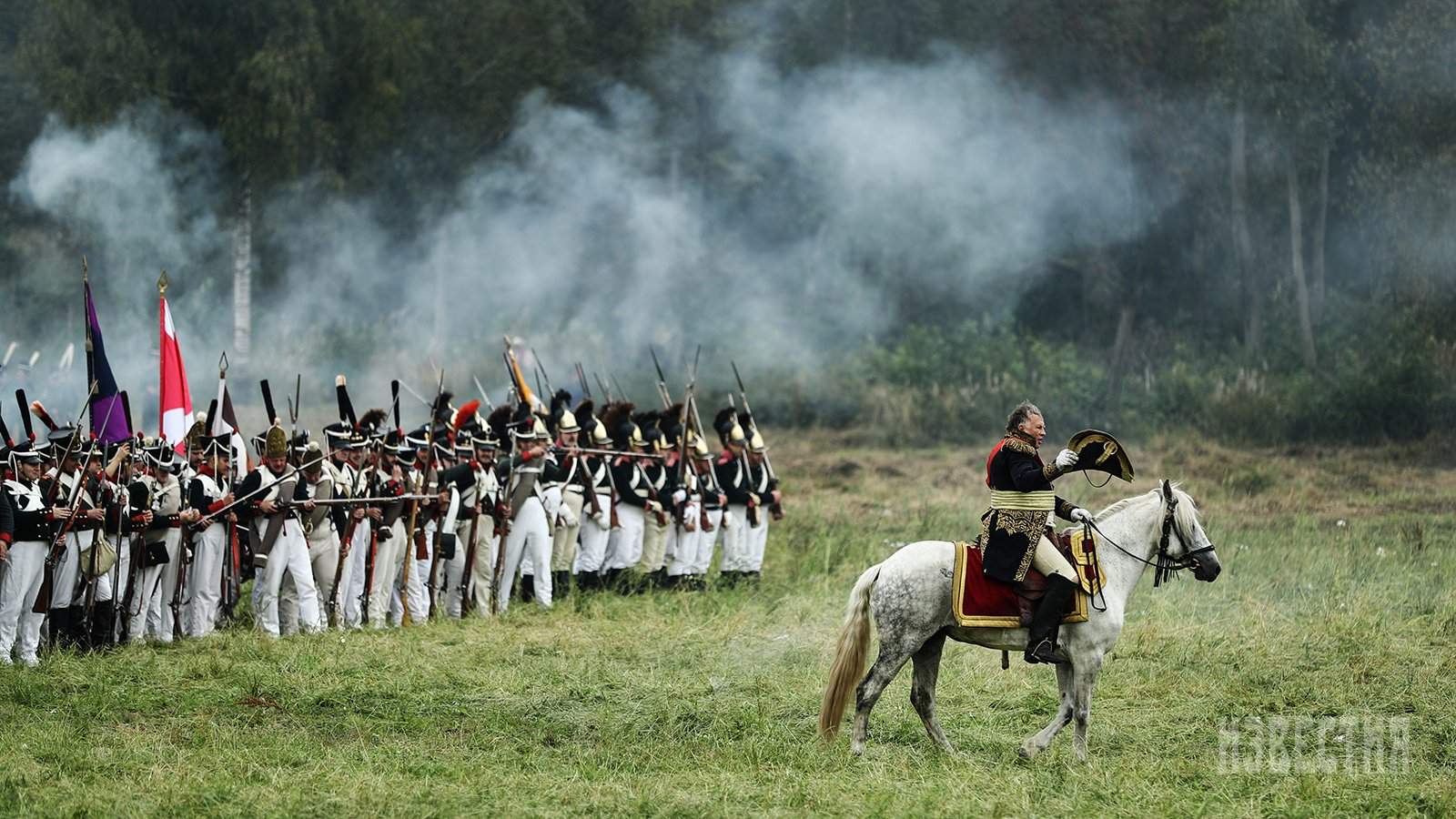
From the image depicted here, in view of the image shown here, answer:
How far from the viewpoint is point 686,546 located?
54.7 ft

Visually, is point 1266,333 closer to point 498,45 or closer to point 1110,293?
point 1110,293

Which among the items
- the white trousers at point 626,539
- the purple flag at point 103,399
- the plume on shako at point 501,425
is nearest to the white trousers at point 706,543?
the white trousers at point 626,539

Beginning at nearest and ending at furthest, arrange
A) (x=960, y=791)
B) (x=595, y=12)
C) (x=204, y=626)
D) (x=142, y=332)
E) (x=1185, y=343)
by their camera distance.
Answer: (x=960, y=791)
(x=204, y=626)
(x=142, y=332)
(x=1185, y=343)
(x=595, y=12)

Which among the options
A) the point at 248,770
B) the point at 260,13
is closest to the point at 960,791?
the point at 248,770

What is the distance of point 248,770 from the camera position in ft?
27.3

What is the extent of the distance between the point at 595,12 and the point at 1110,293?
38.4 ft

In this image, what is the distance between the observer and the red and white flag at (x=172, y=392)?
13.8 meters

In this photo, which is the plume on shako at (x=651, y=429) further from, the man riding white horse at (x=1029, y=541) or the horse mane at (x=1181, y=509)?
the man riding white horse at (x=1029, y=541)

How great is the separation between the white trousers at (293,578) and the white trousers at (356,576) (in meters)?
0.50

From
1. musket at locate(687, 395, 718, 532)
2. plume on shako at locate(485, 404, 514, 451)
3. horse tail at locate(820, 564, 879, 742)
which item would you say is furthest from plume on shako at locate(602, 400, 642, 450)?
horse tail at locate(820, 564, 879, 742)

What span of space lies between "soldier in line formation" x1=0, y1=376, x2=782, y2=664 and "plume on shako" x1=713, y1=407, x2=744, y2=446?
0.08 feet

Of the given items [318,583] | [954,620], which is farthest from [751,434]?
[954,620]

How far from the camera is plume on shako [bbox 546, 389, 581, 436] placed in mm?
15859

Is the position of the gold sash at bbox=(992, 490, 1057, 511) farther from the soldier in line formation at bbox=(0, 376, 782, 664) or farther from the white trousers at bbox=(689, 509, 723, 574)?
the white trousers at bbox=(689, 509, 723, 574)
